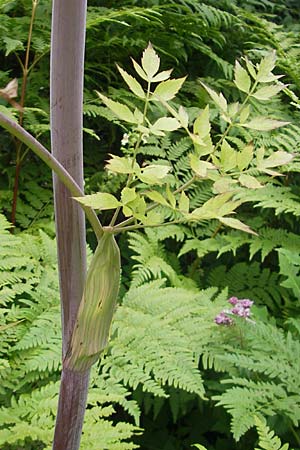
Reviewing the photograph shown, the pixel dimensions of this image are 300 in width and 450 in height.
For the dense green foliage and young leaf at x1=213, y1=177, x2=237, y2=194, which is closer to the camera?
young leaf at x1=213, y1=177, x2=237, y2=194

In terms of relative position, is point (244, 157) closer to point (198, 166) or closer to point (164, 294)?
point (198, 166)

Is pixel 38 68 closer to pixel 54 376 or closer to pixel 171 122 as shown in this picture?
pixel 54 376

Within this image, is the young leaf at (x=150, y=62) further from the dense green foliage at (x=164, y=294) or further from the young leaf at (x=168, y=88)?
the dense green foliage at (x=164, y=294)

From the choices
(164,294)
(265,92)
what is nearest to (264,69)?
(265,92)

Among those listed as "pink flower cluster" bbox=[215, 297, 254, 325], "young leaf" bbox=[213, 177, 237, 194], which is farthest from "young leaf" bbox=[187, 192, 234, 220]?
"pink flower cluster" bbox=[215, 297, 254, 325]

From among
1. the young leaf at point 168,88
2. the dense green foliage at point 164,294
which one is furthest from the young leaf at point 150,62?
the dense green foliage at point 164,294

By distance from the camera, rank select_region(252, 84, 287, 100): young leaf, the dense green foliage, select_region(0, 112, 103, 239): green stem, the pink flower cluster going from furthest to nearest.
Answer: the pink flower cluster < the dense green foliage < select_region(252, 84, 287, 100): young leaf < select_region(0, 112, 103, 239): green stem

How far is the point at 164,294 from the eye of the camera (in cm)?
111

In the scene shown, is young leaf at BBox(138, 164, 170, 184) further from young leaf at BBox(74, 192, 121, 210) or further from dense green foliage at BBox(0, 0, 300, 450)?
dense green foliage at BBox(0, 0, 300, 450)

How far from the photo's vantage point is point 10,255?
39.2 inches

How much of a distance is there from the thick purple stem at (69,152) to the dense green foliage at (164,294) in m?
0.27

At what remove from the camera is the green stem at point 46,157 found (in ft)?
0.91

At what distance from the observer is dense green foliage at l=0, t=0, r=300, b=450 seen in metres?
0.87

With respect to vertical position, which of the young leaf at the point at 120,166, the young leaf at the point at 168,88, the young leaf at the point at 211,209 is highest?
the young leaf at the point at 168,88
